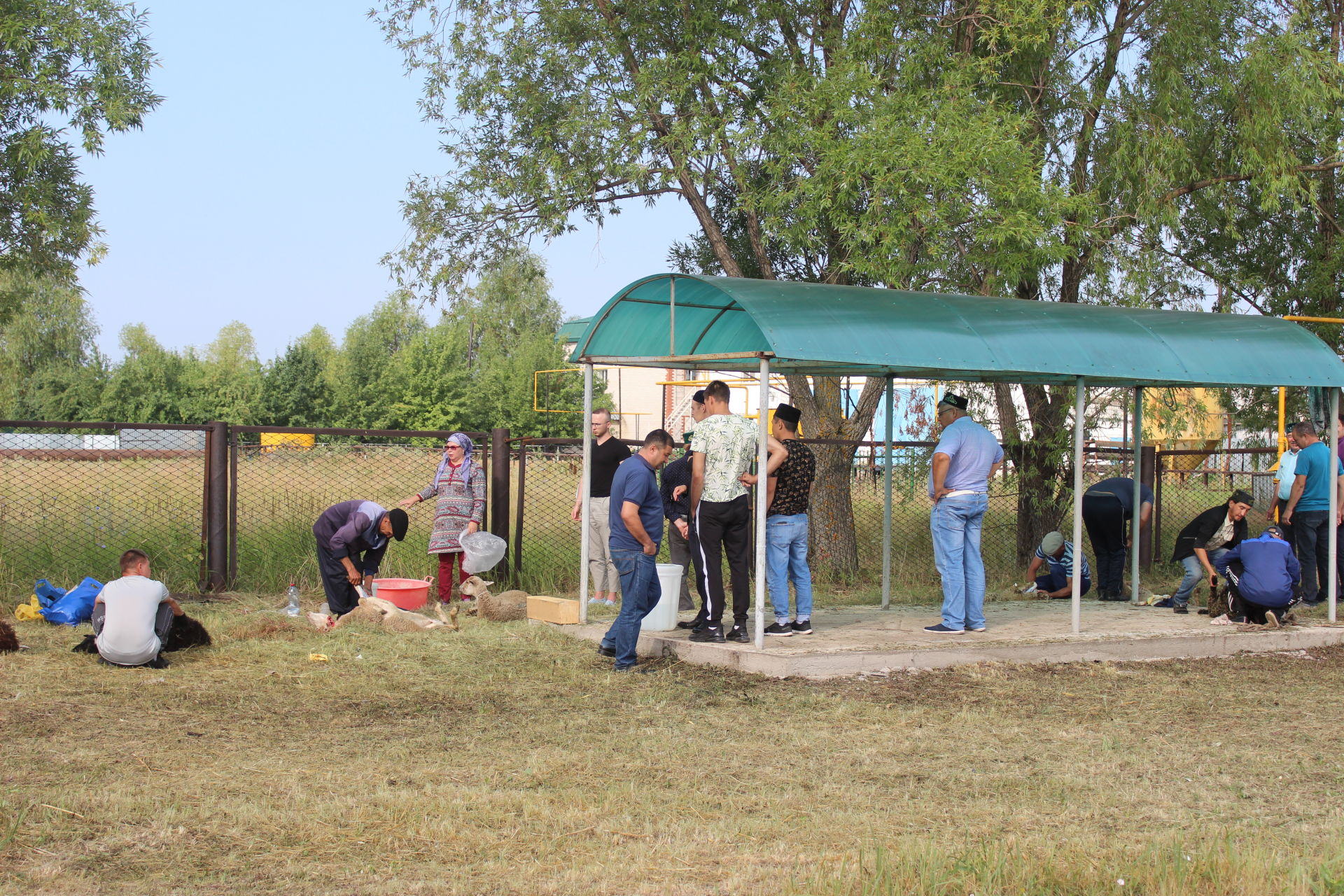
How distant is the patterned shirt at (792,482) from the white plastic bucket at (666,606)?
940 millimetres

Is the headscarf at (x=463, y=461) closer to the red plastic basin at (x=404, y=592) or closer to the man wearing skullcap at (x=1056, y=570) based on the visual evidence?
the red plastic basin at (x=404, y=592)

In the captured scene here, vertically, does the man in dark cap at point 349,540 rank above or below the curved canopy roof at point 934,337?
below

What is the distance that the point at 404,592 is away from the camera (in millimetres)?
10609

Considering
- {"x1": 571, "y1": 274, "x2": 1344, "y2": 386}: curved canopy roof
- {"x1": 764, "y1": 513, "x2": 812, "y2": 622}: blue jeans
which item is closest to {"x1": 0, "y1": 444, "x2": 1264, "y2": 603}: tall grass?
{"x1": 764, "y1": 513, "x2": 812, "y2": 622}: blue jeans

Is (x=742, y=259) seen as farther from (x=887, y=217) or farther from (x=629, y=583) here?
(x=629, y=583)

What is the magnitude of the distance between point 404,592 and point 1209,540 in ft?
22.9

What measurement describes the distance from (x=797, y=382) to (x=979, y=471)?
567 centimetres

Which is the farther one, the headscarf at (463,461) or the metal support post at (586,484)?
the headscarf at (463,461)

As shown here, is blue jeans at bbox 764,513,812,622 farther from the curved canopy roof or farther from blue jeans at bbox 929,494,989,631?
the curved canopy roof

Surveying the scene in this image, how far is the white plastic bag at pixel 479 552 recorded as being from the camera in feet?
36.6

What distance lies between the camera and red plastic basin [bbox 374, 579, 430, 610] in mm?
10516

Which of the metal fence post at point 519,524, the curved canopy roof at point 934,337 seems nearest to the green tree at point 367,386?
the metal fence post at point 519,524

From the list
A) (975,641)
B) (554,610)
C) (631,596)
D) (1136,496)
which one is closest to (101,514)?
(554,610)

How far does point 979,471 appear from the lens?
906cm
